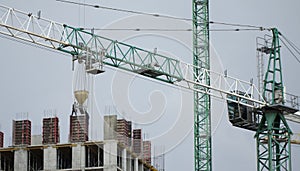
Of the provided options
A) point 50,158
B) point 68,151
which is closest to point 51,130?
point 68,151

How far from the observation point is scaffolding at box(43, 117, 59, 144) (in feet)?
308

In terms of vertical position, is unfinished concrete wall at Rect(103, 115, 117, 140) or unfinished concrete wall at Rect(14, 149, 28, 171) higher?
unfinished concrete wall at Rect(103, 115, 117, 140)

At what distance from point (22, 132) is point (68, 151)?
207 inches

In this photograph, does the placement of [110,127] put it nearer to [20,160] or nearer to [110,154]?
[110,154]

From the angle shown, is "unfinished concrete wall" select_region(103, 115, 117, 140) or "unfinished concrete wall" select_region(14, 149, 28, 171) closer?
"unfinished concrete wall" select_region(14, 149, 28, 171)

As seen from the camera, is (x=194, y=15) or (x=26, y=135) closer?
(x=26, y=135)

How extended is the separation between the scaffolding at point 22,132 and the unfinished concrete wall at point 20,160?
3.78 feet

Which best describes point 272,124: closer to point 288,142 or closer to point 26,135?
point 288,142

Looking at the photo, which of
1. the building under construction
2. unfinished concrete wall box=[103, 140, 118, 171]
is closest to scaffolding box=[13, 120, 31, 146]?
the building under construction

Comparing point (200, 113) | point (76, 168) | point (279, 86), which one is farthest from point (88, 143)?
point (279, 86)

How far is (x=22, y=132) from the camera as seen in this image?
9438 cm

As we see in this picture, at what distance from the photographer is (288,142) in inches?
3061

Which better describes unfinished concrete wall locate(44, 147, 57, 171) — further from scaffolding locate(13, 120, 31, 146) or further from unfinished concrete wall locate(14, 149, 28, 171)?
scaffolding locate(13, 120, 31, 146)

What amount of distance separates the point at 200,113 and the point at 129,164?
10.2m
